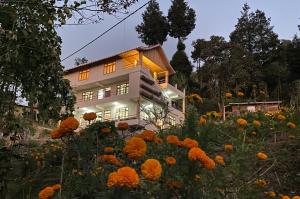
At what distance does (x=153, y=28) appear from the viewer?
134ft

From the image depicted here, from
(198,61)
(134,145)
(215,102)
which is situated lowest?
(134,145)

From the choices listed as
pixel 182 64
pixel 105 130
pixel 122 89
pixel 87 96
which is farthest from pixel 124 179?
pixel 182 64

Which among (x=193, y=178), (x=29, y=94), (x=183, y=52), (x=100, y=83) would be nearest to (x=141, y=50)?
(x=100, y=83)

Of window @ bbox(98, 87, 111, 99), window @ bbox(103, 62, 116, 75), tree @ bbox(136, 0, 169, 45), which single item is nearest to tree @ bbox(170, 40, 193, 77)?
tree @ bbox(136, 0, 169, 45)

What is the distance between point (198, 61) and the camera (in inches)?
1602

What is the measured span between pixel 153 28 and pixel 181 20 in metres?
3.16

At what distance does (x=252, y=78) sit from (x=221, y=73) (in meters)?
2.92

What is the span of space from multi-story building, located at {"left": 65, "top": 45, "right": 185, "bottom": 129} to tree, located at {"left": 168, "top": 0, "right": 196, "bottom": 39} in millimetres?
9076

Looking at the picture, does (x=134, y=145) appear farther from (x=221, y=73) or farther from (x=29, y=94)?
(x=221, y=73)

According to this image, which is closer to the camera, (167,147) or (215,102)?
(167,147)

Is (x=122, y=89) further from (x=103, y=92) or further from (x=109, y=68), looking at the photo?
(x=109, y=68)

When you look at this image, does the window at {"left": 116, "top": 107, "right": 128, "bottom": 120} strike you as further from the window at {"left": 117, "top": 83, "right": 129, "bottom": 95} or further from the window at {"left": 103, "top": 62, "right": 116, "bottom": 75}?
the window at {"left": 103, "top": 62, "right": 116, "bottom": 75}

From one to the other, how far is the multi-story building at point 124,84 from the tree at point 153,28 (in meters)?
8.60

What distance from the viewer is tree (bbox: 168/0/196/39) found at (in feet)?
136
